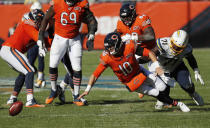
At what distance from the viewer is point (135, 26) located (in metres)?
7.79

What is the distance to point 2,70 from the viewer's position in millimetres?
12336

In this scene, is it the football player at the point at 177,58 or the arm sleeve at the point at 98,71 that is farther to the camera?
the football player at the point at 177,58

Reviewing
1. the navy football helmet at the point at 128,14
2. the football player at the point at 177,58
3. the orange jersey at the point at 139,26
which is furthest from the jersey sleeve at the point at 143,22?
the football player at the point at 177,58

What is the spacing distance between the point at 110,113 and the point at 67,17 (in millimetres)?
1801

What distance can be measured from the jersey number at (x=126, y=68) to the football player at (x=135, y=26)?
1.07 m

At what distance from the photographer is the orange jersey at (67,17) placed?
289 inches

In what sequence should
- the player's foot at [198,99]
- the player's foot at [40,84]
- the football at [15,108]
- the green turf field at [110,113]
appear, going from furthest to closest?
1. the player's foot at [40,84]
2. the player's foot at [198,99]
3. the football at [15,108]
4. the green turf field at [110,113]

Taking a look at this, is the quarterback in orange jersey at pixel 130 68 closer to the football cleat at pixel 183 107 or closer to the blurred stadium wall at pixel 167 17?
the football cleat at pixel 183 107

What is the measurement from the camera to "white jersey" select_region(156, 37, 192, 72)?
22.8ft

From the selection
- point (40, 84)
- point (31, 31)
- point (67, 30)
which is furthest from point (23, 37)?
point (40, 84)

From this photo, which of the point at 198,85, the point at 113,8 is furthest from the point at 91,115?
the point at 113,8

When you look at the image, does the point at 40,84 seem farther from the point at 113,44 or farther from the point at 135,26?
the point at 113,44

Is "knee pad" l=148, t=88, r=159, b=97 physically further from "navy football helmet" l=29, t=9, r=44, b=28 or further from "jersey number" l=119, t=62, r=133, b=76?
"navy football helmet" l=29, t=9, r=44, b=28

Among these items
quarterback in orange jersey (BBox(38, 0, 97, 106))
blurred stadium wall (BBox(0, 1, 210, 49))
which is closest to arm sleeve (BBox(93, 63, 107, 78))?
quarterback in orange jersey (BBox(38, 0, 97, 106))
